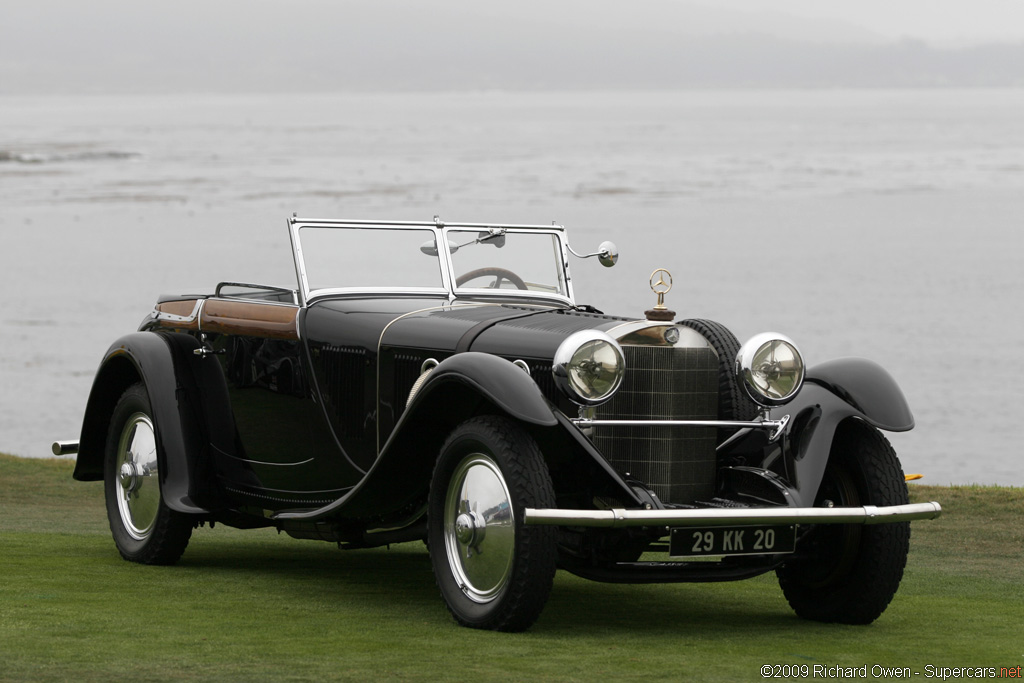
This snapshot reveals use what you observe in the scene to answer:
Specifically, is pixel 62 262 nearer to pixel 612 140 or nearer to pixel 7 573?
pixel 7 573

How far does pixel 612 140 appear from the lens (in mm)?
107188

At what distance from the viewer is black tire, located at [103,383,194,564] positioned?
27.5 ft

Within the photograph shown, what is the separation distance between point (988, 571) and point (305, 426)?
400 cm

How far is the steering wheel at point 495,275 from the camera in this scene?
8.24 meters

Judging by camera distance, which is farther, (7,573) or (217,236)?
(217,236)

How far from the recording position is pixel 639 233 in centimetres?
4691

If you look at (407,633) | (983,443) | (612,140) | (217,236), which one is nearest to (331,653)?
(407,633)

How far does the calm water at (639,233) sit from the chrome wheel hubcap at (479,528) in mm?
3415

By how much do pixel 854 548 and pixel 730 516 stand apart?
1.06m

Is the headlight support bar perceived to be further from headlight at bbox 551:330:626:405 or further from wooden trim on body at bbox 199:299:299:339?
wooden trim on body at bbox 199:299:299:339

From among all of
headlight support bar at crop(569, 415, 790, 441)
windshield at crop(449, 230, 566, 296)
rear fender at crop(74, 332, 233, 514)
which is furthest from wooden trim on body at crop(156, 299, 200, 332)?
headlight support bar at crop(569, 415, 790, 441)

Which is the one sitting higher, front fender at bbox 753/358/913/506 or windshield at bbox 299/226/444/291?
windshield at bbox 299/226/444/291

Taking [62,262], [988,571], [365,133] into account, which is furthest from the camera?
[365,133]

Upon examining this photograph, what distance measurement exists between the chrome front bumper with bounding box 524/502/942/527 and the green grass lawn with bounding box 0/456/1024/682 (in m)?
0.51
